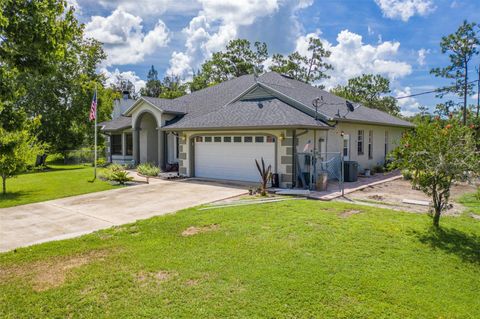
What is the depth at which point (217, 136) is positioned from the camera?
1669 cm

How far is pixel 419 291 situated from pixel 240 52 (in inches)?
1485

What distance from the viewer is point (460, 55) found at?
3109cm

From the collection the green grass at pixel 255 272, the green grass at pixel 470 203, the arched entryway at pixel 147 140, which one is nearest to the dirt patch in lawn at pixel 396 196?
the green grass at pixel 470 203

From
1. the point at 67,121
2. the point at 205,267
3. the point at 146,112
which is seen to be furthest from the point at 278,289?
the point at 67,121

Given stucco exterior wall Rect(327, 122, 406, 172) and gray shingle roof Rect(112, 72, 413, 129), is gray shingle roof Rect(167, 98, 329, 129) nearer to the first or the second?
gray shingle roof Rect(112, 72, 413, 129)

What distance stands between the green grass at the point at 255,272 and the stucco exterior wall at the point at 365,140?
9.30 metres

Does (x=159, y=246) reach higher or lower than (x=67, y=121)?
lower

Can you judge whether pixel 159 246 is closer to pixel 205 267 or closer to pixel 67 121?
pixel 205 267

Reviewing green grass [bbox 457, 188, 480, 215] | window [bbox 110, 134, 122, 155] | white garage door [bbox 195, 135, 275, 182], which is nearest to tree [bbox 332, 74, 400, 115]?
window [bbox 110, 134, 122, 155]

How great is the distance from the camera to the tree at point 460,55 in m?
30.3

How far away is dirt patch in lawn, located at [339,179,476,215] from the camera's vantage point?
10.3m

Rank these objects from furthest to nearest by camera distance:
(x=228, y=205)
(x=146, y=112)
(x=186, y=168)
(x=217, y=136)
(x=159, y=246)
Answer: (x=146, y=112)
(x=186, y=168)
(x=217, y=136)
(x=228, y=205)
(x=159, y=246)

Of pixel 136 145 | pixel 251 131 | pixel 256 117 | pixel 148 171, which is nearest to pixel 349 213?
pixel 251 131

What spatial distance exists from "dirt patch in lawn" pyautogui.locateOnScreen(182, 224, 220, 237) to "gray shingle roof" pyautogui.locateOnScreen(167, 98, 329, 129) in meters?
6.77
